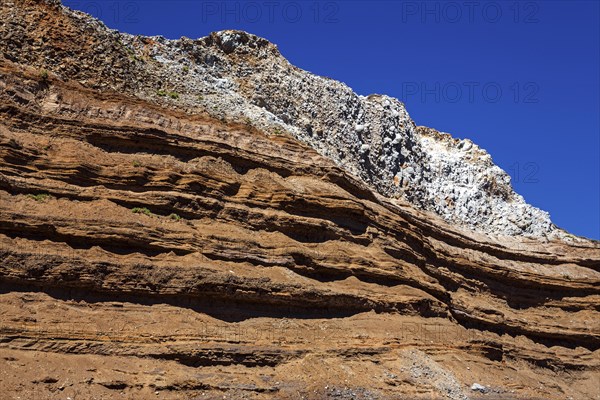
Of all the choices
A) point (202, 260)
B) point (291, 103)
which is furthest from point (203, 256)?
point (291, 103)

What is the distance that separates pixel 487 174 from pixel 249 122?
1017 inches

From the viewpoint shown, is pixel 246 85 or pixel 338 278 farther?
pixel 246 85

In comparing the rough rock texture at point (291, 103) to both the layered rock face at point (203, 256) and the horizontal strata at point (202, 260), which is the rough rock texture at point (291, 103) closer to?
the layered rock face at point (203, 256)

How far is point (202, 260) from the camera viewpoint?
26.2 meters

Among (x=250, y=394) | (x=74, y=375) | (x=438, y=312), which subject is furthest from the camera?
(x=438, y=312)

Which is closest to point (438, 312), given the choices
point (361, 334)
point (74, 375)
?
point (361, 334)

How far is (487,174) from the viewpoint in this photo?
5459 cm

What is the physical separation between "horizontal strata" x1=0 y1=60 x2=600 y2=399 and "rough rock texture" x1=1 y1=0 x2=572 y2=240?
238cm

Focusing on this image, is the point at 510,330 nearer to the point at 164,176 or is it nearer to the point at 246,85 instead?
the point at 246,85

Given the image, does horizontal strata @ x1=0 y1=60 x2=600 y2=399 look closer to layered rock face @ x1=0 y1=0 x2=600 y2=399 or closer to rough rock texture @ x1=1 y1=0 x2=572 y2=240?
layered rock face @ x1=0 y1=0 x2=600 y2=399

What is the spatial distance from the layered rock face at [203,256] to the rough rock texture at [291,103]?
16 cm

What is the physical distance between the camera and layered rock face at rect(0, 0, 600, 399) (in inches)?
886

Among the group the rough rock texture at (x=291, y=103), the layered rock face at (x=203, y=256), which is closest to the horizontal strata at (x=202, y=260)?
the layered rock face at (x=203, y=256)

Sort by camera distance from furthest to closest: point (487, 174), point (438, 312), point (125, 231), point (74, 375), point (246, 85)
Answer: point (487, 174)
point (246, 85)
point (438, 312)
point (125, 231)
point (74, 375)
